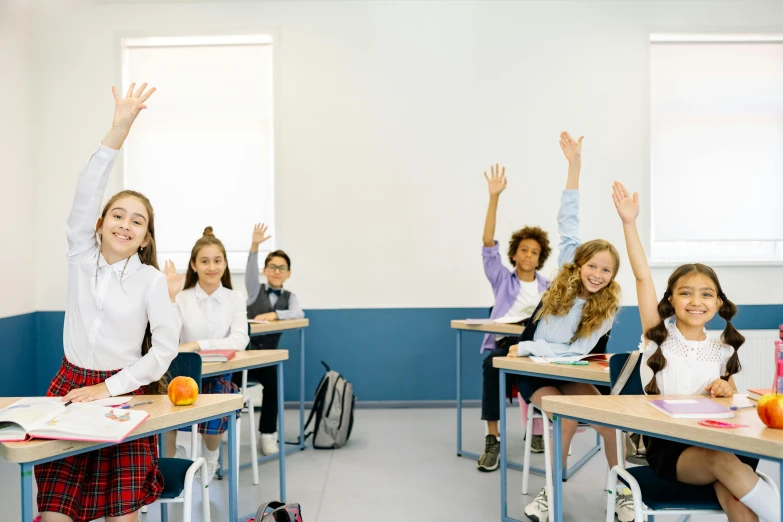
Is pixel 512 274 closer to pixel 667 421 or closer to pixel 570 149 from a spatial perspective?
pixel 570 149

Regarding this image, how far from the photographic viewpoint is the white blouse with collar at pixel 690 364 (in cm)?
202

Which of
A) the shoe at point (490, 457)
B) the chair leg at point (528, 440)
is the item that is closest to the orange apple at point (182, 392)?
the chair leg at point (528, 440)

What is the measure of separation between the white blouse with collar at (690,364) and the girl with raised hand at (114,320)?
5.24 ft

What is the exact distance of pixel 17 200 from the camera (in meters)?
4.58

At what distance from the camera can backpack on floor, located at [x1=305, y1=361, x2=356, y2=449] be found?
3.74m

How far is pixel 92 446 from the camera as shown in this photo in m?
1.43

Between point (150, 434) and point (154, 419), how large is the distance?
0.04 m

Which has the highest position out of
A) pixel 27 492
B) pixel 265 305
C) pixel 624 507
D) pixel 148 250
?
pixel 148 250

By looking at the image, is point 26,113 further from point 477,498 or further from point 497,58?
point 477,498

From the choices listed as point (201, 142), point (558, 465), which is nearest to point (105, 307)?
point (558, 465)

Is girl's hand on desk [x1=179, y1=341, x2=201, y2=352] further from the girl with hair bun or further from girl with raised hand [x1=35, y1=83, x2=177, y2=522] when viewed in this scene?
girl with raised hand [x1=35, y1=83, x2=177, y2=522]

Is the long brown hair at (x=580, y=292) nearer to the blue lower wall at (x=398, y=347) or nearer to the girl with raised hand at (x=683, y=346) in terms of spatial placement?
the girl with raised hand at (x=683, y=346)

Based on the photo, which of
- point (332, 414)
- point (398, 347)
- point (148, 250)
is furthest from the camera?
point (398, 347)

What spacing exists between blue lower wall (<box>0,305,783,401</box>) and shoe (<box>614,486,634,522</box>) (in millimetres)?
2311
